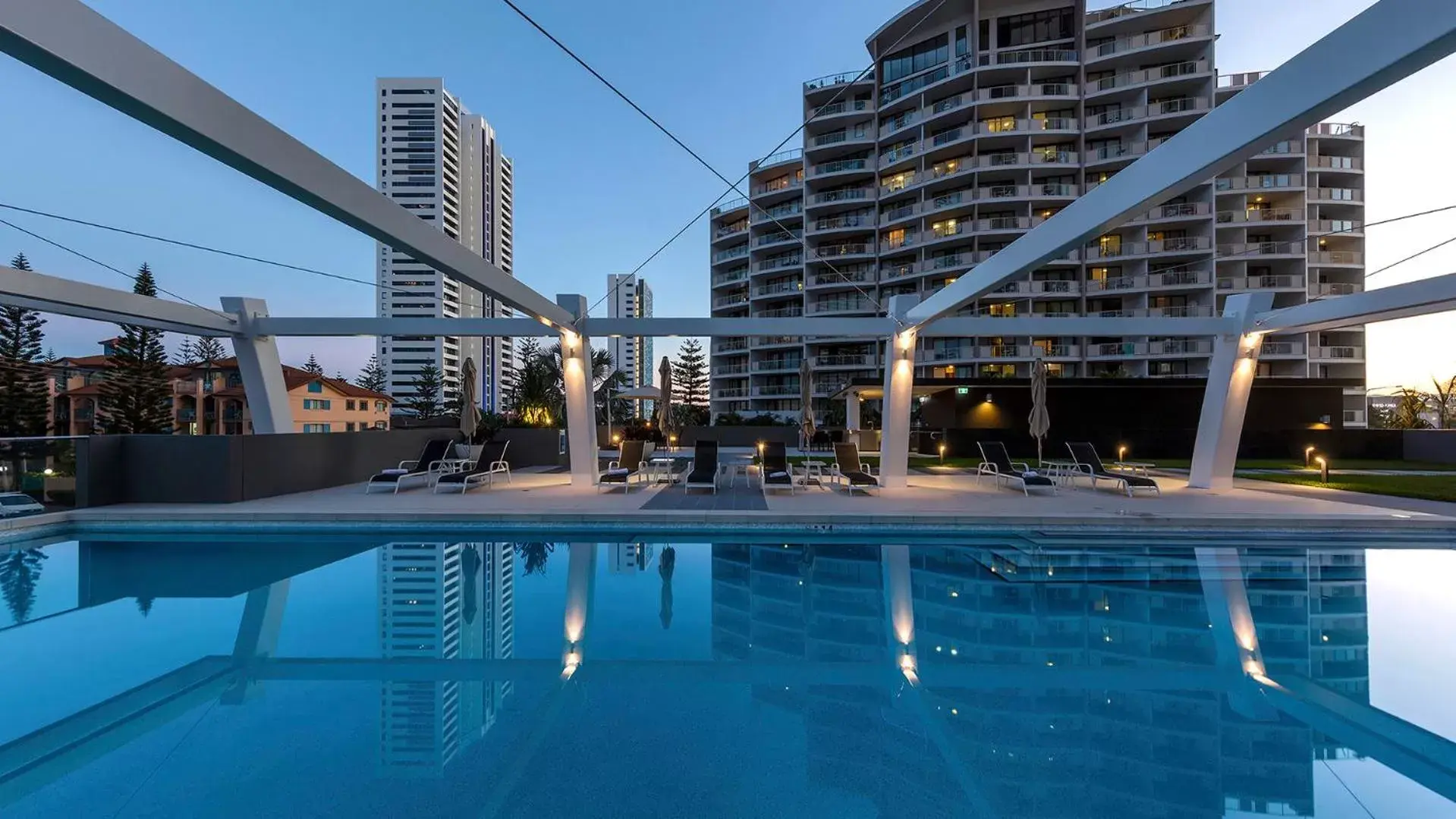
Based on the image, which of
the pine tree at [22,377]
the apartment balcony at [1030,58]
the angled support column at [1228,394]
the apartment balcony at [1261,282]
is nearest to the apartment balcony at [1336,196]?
the apartment balcony at [1261,282]

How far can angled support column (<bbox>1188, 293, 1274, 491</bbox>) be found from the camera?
10430mm

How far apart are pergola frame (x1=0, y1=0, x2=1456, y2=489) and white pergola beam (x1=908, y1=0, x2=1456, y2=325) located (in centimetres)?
1

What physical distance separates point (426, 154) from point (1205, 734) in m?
113

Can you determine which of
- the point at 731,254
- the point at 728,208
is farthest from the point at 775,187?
the point at 731,254

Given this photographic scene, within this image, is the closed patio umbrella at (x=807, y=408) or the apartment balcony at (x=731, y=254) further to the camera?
the apartment balcony at (x=731, y=254)

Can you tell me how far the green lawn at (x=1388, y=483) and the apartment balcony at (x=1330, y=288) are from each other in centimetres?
2840

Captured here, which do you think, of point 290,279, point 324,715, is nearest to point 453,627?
point 324,715

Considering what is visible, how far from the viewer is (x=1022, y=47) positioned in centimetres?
3509

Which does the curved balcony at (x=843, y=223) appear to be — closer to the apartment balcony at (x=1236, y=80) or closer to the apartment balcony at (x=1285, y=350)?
the apartment balcony at (x=1236, y=80)

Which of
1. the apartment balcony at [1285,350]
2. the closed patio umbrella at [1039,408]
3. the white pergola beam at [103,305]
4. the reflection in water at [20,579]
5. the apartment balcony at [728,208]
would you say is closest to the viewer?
the reflection in water at [20,579]

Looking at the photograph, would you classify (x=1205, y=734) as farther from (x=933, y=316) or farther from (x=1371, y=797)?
(x=933, y=316)

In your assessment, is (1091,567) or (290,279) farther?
(290,279)

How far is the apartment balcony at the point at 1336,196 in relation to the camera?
34.8 metres

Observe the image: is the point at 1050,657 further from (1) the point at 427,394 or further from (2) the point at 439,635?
(1) the point at 427,394
